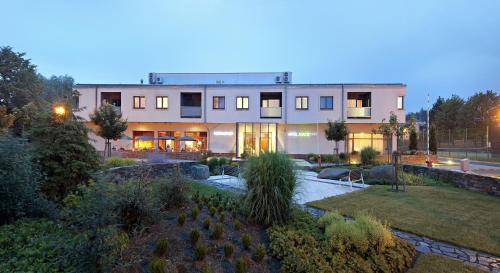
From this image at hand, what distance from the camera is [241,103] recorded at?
1041 inches

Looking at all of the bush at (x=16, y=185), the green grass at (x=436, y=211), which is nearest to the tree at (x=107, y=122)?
the bush at (x=16, y=185)

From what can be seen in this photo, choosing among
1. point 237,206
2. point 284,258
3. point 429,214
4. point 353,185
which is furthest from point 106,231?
point 353,185

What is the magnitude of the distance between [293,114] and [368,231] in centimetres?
2191

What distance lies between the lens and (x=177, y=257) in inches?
139

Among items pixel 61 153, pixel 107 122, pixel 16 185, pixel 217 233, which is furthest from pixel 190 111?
pixel 217 233

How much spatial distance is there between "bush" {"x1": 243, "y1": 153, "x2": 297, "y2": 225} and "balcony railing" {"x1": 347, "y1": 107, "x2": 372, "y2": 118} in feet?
73.3

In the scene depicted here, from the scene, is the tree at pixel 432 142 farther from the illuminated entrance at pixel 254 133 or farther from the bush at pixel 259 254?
the bush at pixel 259 254

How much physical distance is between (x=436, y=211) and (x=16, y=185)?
9.27 meters

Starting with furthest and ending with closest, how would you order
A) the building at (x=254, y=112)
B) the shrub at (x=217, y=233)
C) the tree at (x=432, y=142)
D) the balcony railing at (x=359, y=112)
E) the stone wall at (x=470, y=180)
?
the building at (x=254, y=112)
the balcony railing at (x=359, y=112)
the tree at (x=432, y=142)
the stone wall at (x=470, y=180)
the shrub at (x=217, y=233)

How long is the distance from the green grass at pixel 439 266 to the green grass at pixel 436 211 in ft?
3.42

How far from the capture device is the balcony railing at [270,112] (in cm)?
2620

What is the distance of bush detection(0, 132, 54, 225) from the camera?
168 inches

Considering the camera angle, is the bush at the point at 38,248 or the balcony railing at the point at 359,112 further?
the balcony railing at the point at 359,112

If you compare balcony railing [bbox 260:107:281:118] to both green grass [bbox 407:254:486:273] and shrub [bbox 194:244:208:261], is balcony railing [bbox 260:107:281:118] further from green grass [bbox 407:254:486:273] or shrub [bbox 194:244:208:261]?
shrub [bbox 194:244:208:261]
